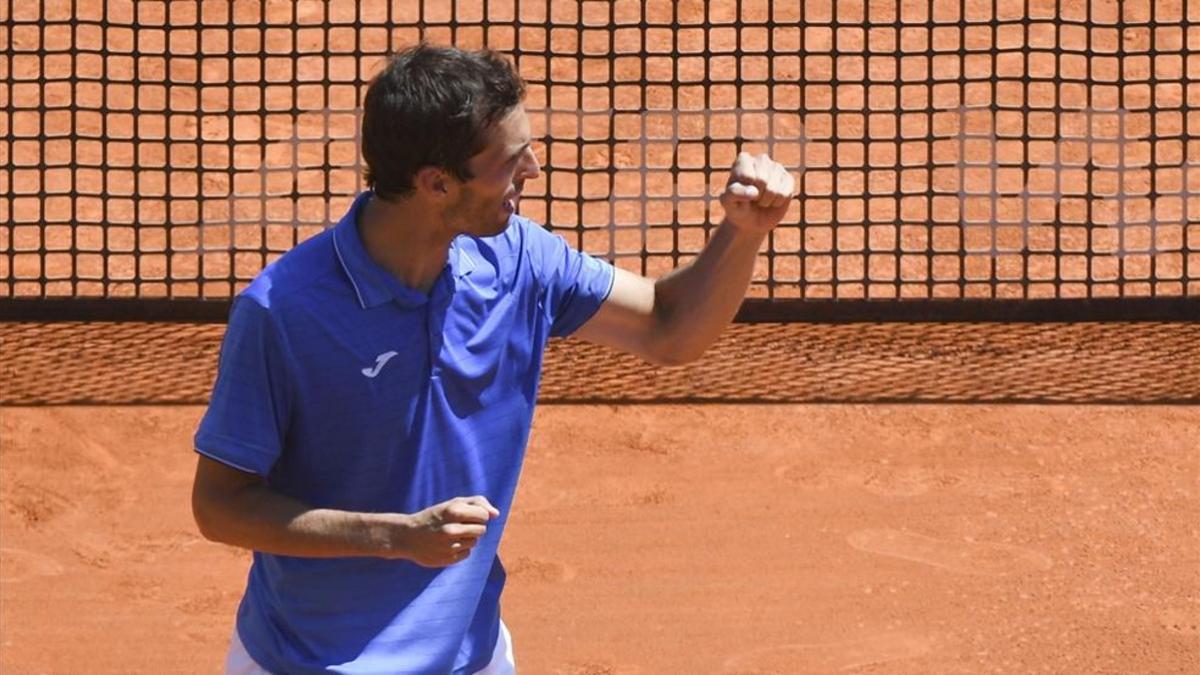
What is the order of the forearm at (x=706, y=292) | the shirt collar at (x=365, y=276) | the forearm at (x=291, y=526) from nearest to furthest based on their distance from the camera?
the forearm at (x=291, y=526) → the shirt collar at (x=365, y=276) → the forearm at (x=706, y=292)

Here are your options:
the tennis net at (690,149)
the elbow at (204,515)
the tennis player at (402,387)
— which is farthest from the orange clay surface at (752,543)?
the elbow at (204,515)

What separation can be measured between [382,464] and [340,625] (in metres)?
0.26

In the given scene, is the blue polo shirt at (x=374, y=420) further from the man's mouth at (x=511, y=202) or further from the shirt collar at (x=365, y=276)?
the man's mouth at (x=511, y=202)

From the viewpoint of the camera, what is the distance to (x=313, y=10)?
11656 millimetres

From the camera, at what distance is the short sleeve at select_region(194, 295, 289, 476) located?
11.1ft

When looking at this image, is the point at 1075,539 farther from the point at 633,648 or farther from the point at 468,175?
the point at 468,175

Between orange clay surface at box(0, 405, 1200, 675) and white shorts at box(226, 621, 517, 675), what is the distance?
2.54 m

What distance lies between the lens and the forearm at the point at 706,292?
378cm

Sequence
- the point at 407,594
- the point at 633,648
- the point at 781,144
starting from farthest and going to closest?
the point at 781,144
the point at 633,648
the point at 407,594

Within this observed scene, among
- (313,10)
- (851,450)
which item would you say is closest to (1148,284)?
(851,450)

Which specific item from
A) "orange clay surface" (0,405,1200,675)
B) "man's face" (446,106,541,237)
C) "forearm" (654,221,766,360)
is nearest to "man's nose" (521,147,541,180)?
"man's face" (446,106,541,237)

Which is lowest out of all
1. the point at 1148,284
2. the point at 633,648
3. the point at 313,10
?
the point at 633,648

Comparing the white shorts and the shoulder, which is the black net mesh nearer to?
the white shorts

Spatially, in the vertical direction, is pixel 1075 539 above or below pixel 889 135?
below
